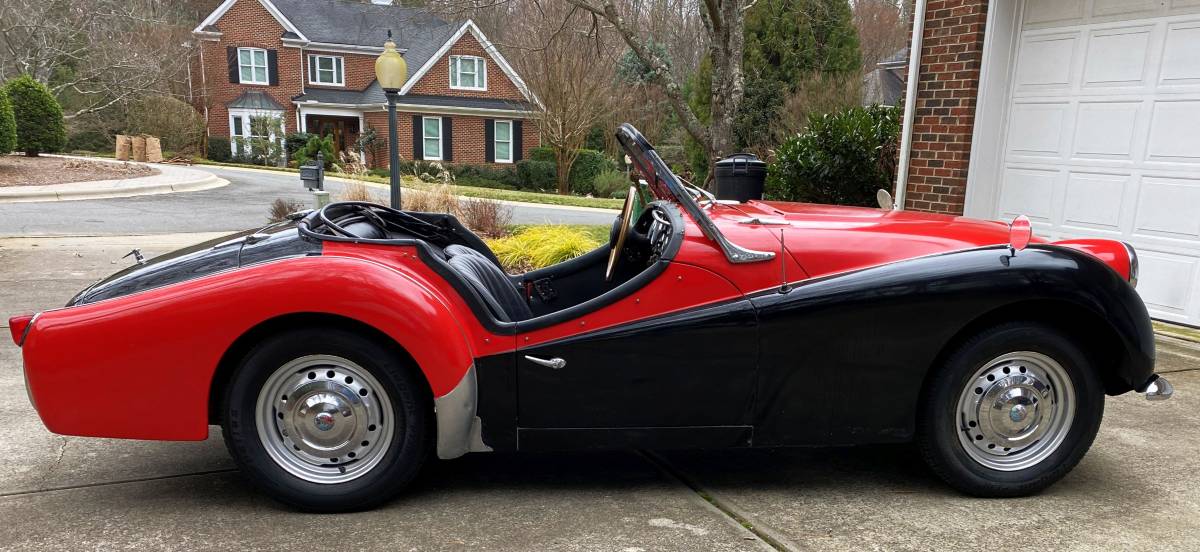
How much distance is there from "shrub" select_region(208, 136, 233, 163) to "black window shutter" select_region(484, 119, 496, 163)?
10.2m

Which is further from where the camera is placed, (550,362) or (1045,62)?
(1045,62)

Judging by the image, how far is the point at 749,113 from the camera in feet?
59.0

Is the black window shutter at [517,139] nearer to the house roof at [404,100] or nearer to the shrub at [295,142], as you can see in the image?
the house roof at [404,100]

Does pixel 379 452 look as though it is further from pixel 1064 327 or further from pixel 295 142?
pixel 295 142

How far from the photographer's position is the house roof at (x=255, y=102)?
105 ft

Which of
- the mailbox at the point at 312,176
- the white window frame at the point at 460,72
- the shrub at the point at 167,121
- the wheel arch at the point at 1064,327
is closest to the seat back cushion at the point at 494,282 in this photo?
the wheel arch at the point at 1064,327

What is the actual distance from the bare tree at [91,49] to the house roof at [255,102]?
95.7 inches

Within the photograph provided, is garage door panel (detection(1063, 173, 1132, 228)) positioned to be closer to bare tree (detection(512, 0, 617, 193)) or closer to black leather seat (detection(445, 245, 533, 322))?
black leather seat (detection(445, 245, 533, 322))

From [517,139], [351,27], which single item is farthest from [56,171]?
[351,27]

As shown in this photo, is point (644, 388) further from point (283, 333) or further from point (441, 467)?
point (283, 333)

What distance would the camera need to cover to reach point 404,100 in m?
30.9

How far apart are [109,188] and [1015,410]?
18748 millimetres

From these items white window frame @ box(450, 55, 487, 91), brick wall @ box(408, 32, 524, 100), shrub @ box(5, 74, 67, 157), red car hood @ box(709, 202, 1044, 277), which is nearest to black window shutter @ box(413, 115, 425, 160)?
brick wall @ box(408, 32, 524, 100)

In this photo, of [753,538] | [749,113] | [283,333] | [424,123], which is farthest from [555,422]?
[424,123]
